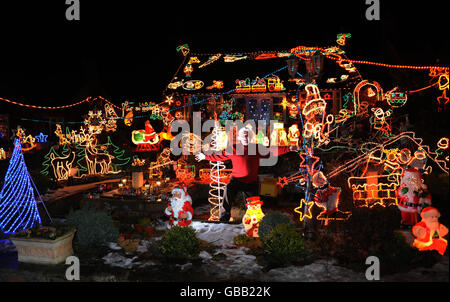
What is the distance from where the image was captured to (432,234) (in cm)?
697

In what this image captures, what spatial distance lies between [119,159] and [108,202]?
760 cm

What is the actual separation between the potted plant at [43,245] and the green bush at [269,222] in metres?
4.60

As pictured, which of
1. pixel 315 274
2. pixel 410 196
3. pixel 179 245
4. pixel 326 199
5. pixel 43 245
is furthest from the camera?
pixel 326 199

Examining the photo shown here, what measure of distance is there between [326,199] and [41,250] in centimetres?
700

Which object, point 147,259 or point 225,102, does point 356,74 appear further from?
point 147,259

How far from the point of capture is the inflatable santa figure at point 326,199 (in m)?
8.54

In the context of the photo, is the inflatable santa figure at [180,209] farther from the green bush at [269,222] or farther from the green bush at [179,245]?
the green bush at [269,222]

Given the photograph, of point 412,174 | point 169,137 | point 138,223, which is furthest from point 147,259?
point 169,137

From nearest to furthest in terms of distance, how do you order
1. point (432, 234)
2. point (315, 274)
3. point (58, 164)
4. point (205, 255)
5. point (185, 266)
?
1. point (315, 274)
2. point (432, 234)
3. point (185, 266)
4. point (205, 255)
5. point (58, 164)

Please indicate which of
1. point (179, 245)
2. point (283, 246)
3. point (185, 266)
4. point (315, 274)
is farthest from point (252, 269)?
point (179, 245)

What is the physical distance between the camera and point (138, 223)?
10.0 metres

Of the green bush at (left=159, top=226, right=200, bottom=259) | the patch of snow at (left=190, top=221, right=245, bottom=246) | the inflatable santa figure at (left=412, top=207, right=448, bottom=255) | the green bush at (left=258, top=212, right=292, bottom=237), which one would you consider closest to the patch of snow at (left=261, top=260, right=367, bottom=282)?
the green bush at (left=258, top=212, right=292, bottom=237)

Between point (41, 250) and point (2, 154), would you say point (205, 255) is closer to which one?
point (41, 250)

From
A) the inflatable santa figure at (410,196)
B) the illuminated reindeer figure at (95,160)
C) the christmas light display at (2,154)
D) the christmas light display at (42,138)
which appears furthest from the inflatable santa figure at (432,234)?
the christmas light display at (42,138)
